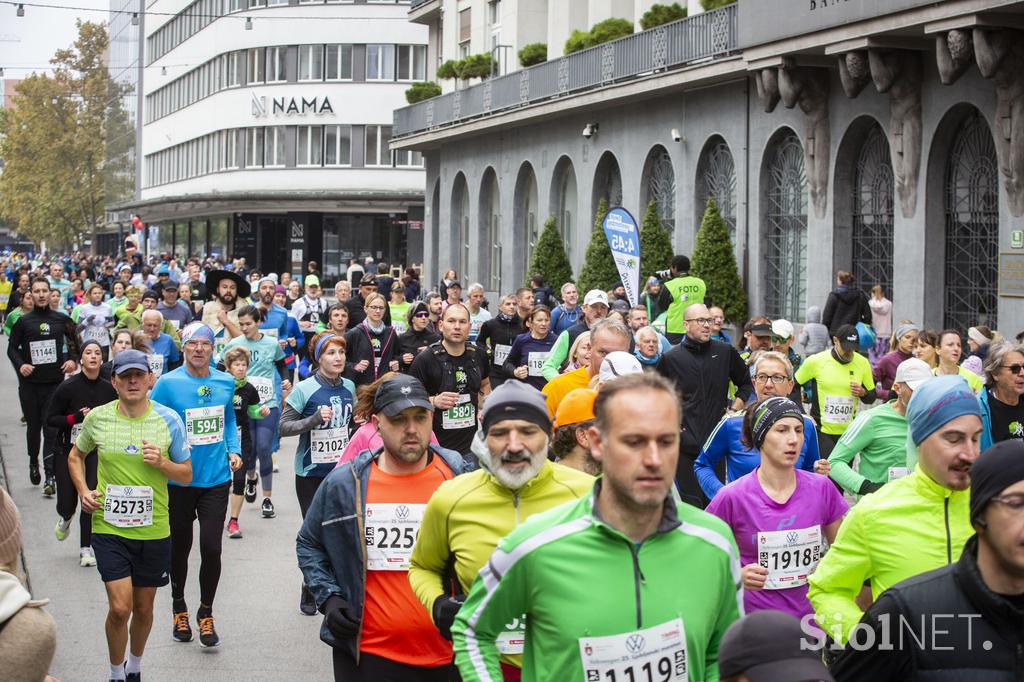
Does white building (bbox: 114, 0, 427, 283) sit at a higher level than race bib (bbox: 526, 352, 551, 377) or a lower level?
higher

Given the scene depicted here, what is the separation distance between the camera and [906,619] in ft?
12.9

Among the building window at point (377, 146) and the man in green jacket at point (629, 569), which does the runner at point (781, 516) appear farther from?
the building window at point (377, 146)

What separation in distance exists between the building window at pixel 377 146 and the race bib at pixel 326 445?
5551cm

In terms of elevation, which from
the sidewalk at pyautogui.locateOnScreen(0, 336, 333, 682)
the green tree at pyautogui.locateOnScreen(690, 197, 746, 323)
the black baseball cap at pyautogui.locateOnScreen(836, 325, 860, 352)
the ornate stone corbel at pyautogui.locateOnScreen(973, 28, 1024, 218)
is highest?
the ornate stone corbel at pyautogui.locateOnScreen(973, 28, 1024, 218)

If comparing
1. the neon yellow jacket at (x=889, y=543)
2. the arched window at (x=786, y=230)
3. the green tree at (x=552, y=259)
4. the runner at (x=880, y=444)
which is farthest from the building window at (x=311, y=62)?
the neon yellow jacket at (x=889, y=543)

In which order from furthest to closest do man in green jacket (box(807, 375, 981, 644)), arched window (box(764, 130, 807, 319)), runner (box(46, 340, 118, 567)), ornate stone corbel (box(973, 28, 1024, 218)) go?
arched window (box(764, 130, 807, 319)) < ornate stone corbel (box(973, 28, 1024, 218)) < runner (box(46, 340, 118, 567)) < man in green jacket (box(807, 375, 981, 644))

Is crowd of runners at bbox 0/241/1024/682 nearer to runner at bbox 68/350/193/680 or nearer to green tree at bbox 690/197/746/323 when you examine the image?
runner at bbox 68/350/193/680

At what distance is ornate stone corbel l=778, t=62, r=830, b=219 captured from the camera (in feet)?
77.7

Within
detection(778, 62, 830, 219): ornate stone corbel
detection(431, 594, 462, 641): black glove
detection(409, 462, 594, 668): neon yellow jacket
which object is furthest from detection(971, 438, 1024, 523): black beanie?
detection(778, 62, 830, 219): ornate stone corbel

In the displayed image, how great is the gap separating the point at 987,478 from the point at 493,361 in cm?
1188

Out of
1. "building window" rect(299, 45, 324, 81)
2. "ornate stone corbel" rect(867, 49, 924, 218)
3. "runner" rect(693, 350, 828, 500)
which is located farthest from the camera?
"building window" rect(299, 45, 324, 81)

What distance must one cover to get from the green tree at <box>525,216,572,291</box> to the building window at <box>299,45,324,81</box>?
3275 cm

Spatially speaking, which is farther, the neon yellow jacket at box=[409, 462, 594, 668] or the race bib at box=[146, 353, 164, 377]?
the race bib at box=[146, 353, 164, 377]

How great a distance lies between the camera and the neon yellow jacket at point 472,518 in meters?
5.19
